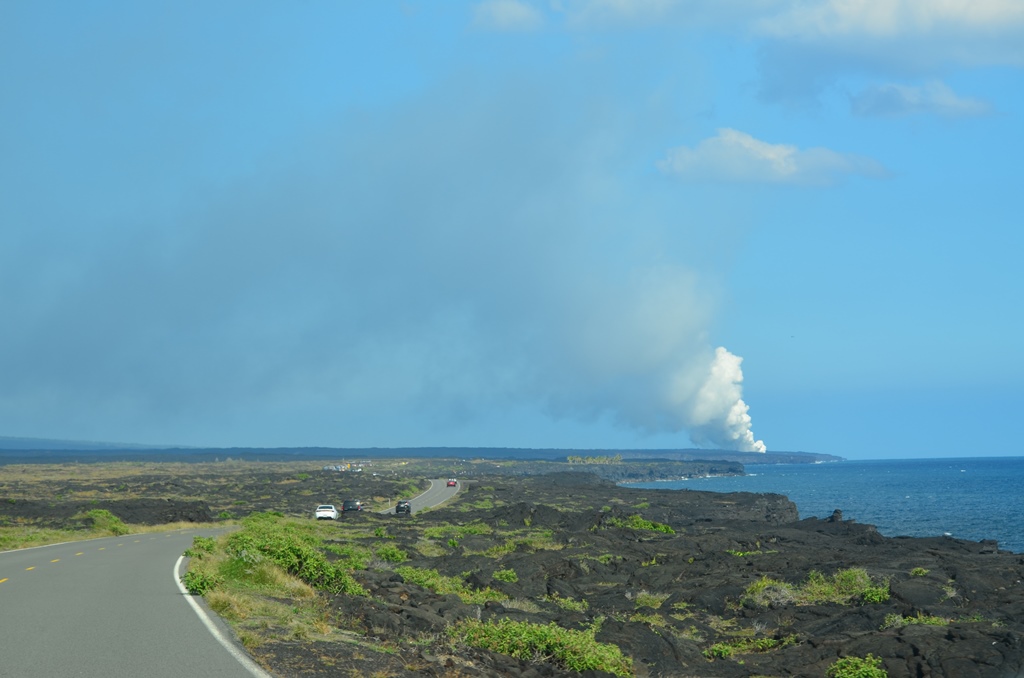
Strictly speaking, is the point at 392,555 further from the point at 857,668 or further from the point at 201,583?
the point at 857,668

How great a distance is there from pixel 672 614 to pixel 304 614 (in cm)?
1786

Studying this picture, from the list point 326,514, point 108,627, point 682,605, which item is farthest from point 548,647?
point 326,514

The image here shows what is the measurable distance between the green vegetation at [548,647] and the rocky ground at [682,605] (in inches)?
13.5

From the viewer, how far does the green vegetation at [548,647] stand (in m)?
18.8

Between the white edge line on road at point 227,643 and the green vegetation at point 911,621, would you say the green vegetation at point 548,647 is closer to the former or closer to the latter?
the white edge line on road at point 227,643

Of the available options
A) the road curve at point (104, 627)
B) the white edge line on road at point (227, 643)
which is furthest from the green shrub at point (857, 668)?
the road curve at point (104, 627)

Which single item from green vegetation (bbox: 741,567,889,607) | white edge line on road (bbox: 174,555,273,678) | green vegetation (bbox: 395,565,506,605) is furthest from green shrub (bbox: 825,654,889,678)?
white edge line on road (bbox: 174,555,273,678)

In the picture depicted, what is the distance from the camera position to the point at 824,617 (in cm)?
3081

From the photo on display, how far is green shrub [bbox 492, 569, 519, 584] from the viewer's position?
1481 inches

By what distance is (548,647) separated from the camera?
1914cm

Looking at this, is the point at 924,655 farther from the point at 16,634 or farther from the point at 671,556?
the point at 671,556

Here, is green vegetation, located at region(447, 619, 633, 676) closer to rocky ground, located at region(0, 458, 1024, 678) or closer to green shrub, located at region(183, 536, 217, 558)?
rocky ground, located at region(0, 458, 1024, 678)

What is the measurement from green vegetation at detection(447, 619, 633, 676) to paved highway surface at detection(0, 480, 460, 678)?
5.60 meters

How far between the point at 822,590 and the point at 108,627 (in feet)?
88.4
